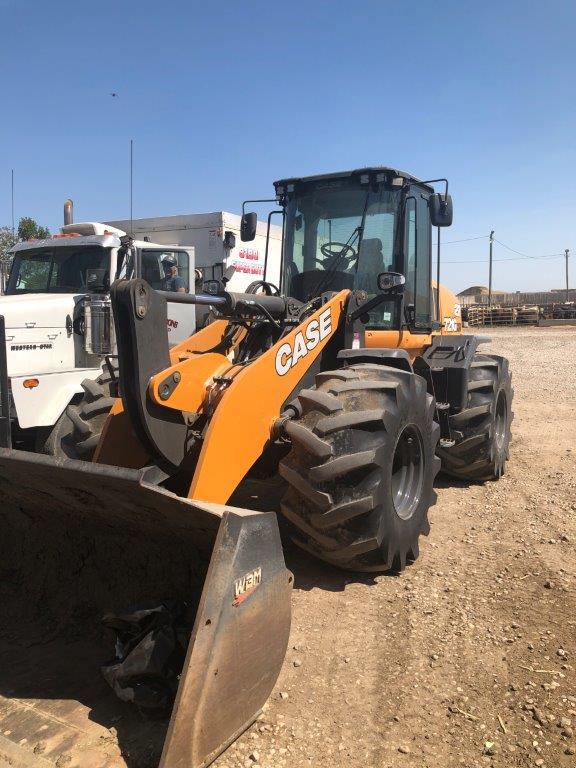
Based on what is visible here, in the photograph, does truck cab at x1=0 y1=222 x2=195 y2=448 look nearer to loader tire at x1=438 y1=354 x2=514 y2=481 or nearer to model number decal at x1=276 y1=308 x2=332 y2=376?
model number decal at x1=276 y1=308 x2=332 y2=376

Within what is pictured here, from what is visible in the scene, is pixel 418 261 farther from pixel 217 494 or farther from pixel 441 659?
pixel 441 659

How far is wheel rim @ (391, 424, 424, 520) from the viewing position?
14.9 ft

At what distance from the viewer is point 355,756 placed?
270 cm

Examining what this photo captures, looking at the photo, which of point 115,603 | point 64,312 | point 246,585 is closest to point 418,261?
point 64,312

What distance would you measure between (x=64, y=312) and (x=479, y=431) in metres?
4.32

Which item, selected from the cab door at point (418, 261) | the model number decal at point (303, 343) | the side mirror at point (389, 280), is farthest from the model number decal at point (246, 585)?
the cab door at point (418, 261)

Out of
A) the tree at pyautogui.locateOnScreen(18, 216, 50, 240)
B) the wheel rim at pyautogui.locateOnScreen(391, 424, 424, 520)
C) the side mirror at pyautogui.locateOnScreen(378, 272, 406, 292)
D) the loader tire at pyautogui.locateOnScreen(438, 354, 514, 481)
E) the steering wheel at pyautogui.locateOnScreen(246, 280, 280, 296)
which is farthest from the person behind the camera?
the tree at pyautogui.locateOnScreen(18, 216, 50, 240)

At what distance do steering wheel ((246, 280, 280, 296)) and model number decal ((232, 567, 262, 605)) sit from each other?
280 centimetres

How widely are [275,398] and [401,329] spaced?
1.96 metres

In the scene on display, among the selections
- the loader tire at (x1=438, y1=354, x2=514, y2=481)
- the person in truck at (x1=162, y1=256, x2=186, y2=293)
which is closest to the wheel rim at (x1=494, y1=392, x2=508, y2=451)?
the loader tire at (x1=438, y1=354, x2=514, y2=481)

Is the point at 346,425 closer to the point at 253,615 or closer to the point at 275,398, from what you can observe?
the point at 275,398

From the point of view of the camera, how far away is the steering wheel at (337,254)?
18.2 feet

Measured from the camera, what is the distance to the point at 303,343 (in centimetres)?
445

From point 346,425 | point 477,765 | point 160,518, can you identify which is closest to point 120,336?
point 160,518
